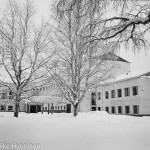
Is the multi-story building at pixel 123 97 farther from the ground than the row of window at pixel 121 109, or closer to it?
farther from the ground

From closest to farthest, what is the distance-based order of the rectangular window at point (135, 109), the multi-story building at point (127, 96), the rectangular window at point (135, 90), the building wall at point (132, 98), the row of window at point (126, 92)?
the building wall at point (132, 98) → the multi-story building at point (127, 96) → the rectangular window at point (135, 109) → the rectangular window at point (135, 90) → the row of window at point (126, 92)

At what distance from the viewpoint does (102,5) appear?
6473 millimetres

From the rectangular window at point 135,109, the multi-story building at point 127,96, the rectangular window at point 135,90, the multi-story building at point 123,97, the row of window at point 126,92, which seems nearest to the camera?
the multi-story building at point 123,97

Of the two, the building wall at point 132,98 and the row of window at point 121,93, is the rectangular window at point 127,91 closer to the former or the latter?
the row of window at point 121,93

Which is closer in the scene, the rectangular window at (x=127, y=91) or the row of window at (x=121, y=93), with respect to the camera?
the row of window at (x=121, y=93)

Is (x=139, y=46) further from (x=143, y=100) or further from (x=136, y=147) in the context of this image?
(x=143, y=100)

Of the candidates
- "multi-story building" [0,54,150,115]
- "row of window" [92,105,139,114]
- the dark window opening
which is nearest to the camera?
"multi-story building" [0,54,150,115]

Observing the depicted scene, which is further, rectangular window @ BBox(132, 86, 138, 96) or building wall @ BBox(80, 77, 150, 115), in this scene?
rectangular window @ BBox(132, 86, 138, 96)

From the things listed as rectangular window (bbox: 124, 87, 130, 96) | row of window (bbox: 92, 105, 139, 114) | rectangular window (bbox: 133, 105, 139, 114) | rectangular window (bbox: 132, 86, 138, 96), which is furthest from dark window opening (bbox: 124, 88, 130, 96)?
rectangular window (bbox: 133, 105, 139, 114)

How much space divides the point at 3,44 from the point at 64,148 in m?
16.9

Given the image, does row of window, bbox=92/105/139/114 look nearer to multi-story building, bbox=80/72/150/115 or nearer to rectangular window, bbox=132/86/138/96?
multi-story building, bbox=80/72/150/115

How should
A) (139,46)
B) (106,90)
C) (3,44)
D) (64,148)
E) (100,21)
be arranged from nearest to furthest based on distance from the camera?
(64,148)
(100,21)
(139,46)
(3,44)
(106,90)

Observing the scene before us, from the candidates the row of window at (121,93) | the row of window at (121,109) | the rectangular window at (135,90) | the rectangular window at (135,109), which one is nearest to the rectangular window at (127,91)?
the row of window at (121,93)

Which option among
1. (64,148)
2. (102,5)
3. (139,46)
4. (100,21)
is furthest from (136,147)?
(139,46)
